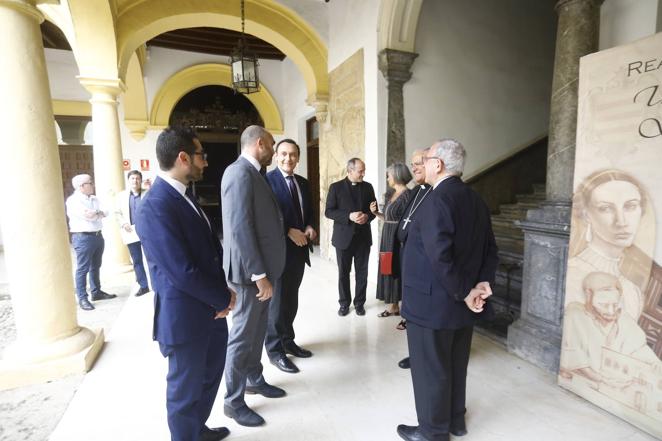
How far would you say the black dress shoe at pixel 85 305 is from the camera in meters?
4.26

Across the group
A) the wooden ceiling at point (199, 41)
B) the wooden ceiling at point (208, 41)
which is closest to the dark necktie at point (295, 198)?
the wooden ceiling at point (199, 41)

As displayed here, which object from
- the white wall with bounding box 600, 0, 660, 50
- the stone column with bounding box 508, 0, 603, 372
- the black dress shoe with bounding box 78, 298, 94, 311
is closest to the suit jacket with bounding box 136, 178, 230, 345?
the stone column with bounding box 508, 0, 603, 372

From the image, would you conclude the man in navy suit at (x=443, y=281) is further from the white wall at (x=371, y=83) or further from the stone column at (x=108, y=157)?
the stone column at (x=108, y=157)

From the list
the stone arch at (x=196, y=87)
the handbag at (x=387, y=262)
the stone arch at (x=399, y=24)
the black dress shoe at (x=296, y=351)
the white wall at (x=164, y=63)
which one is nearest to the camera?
the black dress shoe at (x=296, y=351)

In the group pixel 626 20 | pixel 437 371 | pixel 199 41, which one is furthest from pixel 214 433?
pixel 199 41

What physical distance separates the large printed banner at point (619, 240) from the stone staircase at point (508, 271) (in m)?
1.10

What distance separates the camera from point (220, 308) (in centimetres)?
165

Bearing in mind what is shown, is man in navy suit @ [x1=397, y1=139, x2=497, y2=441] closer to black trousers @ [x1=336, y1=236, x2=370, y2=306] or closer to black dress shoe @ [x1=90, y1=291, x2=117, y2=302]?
black trousers @ [x1=336, y1=236, x2=370, y2=306]

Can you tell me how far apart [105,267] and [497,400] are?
577 cm

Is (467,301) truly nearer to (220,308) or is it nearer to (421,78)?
(220,308)

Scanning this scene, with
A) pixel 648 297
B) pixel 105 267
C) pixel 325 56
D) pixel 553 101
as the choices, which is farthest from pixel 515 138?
pixel 105 267

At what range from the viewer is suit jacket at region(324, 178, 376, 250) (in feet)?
12.3

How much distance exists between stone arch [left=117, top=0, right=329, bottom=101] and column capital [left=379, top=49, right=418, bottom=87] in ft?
6.70

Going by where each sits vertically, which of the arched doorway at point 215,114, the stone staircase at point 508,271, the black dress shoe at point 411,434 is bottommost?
the black dress shoe at point 411,434
